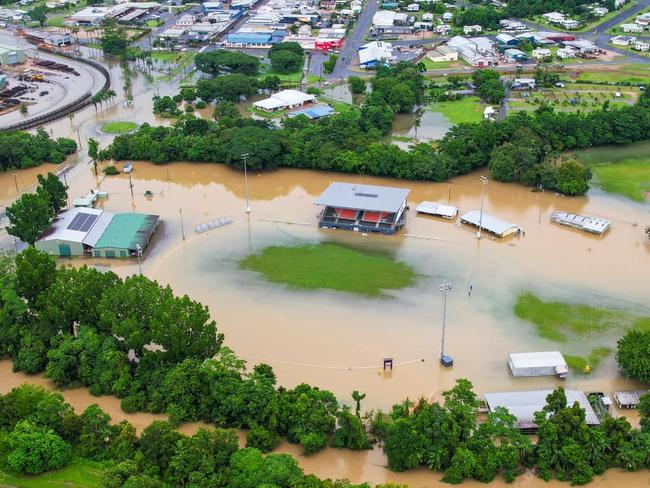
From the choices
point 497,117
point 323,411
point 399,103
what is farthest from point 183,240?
point 497,117

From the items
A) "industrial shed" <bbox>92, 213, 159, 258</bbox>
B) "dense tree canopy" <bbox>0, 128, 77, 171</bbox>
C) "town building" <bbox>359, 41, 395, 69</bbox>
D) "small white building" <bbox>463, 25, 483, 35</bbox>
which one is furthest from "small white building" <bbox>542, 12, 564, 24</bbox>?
"industrial shed" <bbox>92, 213, 159, 258</bbox>

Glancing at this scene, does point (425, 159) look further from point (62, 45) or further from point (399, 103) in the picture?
point (62, 45)

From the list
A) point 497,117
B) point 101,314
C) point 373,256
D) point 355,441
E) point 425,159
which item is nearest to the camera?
point 355,441

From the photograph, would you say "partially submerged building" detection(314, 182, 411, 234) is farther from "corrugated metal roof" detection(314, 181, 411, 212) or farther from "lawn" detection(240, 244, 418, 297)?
"lawn" detection(240, 244, 418, 297)

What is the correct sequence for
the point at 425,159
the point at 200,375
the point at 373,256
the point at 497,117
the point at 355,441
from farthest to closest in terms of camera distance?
1. the point at 497,117
2. the point at 425,159
3. the point at 373,256
4. the point at 200,375
5. the point at 355,441

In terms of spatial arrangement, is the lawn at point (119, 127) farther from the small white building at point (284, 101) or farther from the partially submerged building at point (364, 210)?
the partially submerged building at point (364, 210)
